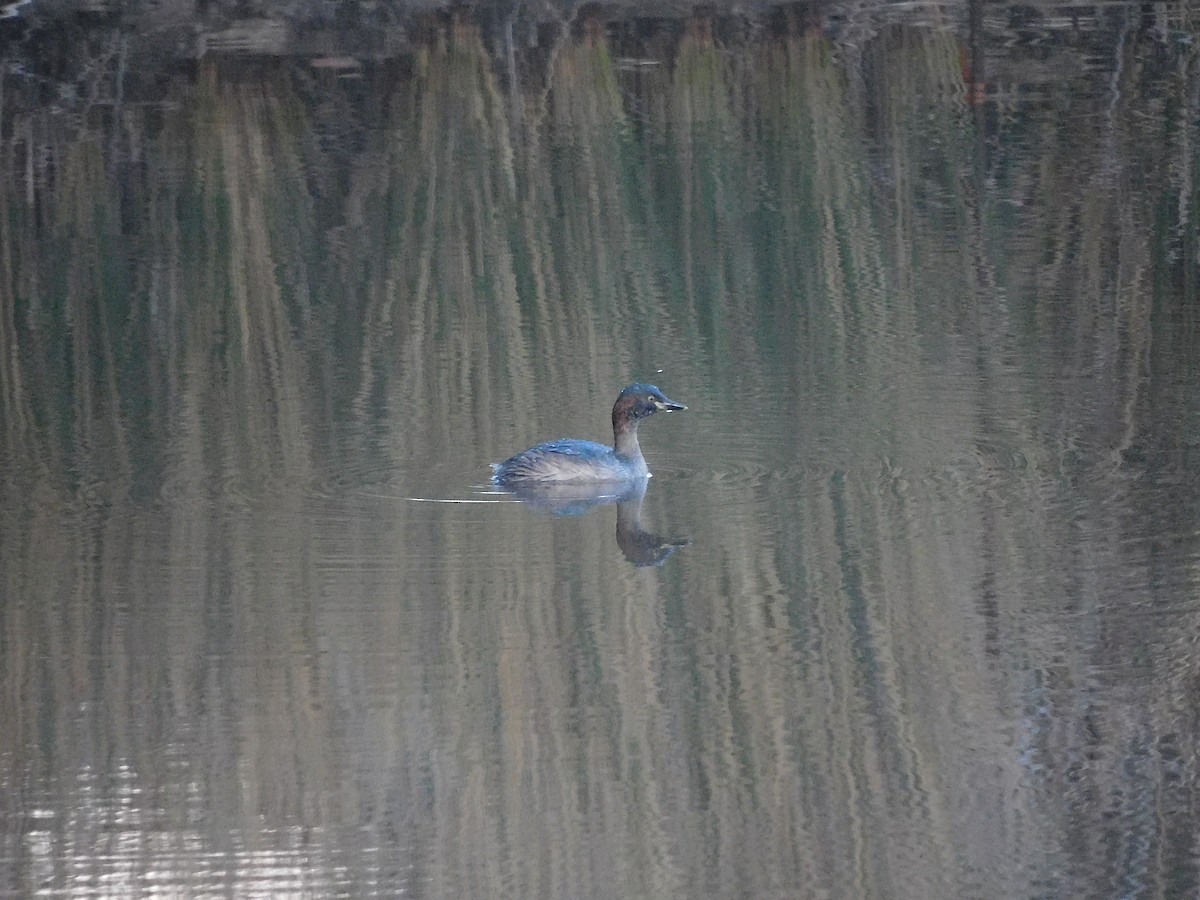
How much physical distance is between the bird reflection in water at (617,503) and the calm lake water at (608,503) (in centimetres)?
3

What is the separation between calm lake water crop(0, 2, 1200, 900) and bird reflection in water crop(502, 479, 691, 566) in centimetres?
3

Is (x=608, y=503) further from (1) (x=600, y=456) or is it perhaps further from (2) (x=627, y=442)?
(2) (x=627, y=442)

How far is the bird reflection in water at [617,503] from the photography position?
7227 millimetres

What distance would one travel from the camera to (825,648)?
621cm

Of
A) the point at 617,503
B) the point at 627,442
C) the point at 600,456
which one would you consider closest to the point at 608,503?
the point at 617,503

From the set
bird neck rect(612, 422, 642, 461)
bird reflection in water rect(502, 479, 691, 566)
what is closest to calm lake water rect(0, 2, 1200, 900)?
bird reflection in water rect(502, 479, 691, 566)

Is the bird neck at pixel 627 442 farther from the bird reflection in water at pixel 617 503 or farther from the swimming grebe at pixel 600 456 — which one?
the bird reflection in water at pixel 617 503

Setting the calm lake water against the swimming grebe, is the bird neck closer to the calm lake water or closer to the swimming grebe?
the swimming grebe

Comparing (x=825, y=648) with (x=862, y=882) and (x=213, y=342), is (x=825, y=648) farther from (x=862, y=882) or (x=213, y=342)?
(x=213, y=342)

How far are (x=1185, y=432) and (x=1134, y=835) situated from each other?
3.33 meters

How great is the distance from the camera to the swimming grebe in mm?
7789

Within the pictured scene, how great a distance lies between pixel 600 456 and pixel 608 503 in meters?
0.17

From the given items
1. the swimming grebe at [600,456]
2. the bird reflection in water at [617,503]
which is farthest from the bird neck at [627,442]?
the bird reflection in water at [617,503]

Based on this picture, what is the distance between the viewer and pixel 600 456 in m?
7.89
